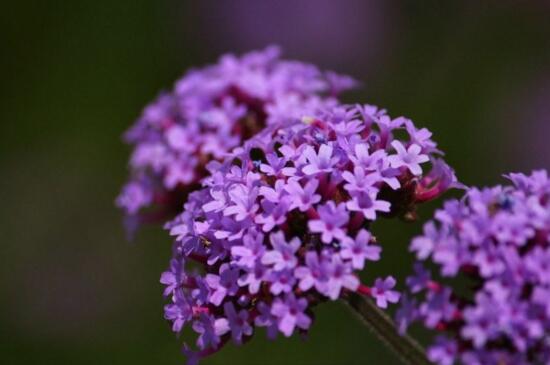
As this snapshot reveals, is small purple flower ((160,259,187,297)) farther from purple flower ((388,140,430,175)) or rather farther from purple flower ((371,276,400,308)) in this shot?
purple flower ((388,140,430,175))

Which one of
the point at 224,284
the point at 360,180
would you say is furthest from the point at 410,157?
the point at 224,284

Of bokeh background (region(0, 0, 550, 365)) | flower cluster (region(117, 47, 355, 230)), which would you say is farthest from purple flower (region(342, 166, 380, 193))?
bokeh background (region(0, 0, 550, 365))

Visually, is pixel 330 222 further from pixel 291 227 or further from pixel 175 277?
pixel 175 277

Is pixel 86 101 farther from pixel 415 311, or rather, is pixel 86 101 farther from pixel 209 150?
pixel 415 311

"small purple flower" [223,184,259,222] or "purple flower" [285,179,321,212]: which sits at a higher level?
"small purple flower" [223,184,259,222]

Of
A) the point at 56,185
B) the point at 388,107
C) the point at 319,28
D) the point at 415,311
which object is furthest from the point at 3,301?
the point at 415,311
